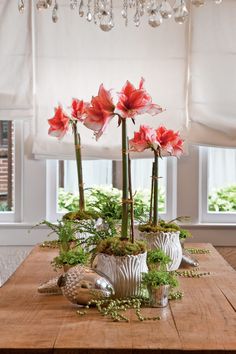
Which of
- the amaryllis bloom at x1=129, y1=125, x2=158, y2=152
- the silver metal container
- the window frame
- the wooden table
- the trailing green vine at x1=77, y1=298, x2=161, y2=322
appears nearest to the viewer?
the wooden table

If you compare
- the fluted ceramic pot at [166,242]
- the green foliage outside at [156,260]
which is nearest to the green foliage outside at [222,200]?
the fluted ceramic pot at [166,242]

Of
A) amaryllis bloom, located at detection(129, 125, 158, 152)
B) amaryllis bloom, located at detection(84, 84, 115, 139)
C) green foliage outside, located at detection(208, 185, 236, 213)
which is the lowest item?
green foliage outside, located at detection(208, 185, 236, 213)

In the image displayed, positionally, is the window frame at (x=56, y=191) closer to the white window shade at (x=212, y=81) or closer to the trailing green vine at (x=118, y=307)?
the white window shade at (x=212, y=81)

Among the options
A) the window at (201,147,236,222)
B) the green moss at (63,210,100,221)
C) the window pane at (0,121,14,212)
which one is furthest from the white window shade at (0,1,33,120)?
the green moss at (63,210,100,221)

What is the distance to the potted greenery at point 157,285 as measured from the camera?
1.83m

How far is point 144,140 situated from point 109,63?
1.61 metres

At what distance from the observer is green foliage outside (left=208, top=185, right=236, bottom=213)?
12.9ft

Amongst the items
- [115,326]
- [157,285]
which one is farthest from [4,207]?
[115,326]

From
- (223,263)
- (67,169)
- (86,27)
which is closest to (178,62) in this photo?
(86,27)

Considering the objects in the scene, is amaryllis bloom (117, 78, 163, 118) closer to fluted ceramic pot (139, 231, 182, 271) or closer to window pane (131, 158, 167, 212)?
fluted ceramic pot (139, 231, 182, 271)

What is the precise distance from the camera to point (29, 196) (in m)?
3.83

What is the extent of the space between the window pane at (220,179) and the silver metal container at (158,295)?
2103 mm

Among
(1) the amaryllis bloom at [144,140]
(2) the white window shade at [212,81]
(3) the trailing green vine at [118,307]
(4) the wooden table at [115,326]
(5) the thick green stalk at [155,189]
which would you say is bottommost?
(4) the wooden table at [115,326]

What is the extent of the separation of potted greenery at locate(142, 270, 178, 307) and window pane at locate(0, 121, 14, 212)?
219 centimetres
